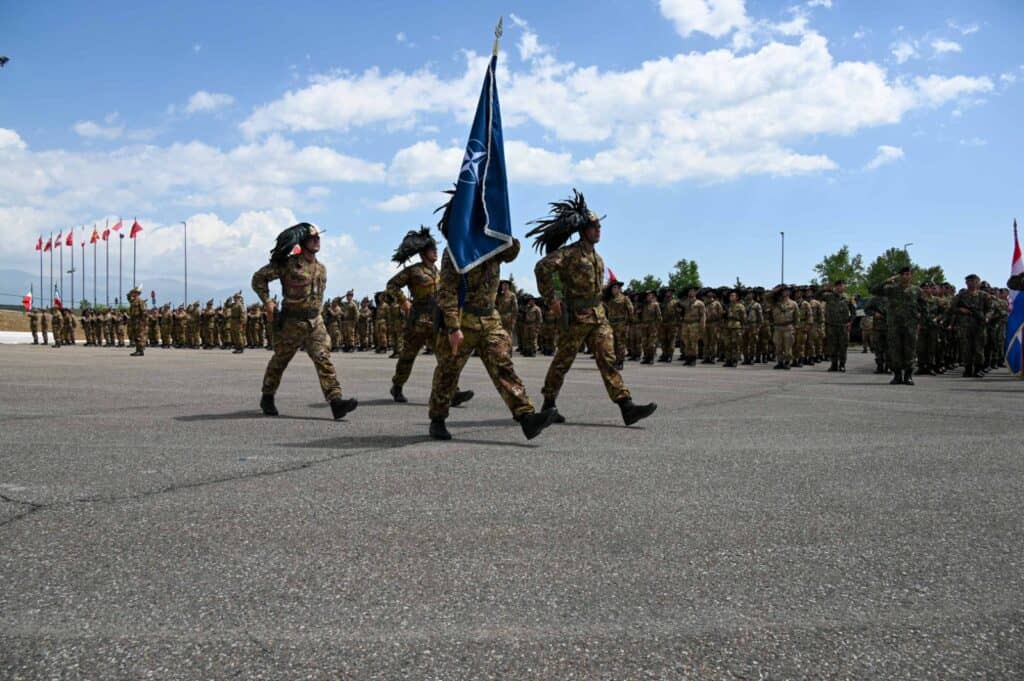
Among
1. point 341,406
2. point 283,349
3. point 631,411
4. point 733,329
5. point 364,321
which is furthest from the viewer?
point 364,321

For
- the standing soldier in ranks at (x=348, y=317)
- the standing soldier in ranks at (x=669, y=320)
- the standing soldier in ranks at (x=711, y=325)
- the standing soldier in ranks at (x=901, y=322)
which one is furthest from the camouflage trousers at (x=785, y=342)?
the standing soldier in ranks at (x=348, y=317)

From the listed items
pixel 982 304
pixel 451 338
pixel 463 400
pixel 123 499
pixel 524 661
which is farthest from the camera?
pixel 982 304

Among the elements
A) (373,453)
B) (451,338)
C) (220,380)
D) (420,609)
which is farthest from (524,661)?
(220,380)

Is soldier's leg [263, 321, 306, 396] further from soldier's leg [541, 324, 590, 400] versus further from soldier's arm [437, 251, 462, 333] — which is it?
soldier's leg [541, 324, 590, 400]

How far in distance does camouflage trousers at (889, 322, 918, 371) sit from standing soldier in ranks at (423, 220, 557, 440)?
10.6 meters

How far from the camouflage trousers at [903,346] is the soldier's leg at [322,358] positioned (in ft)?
35.9

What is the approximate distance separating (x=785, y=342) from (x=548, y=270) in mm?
14807

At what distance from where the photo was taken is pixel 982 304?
18109mm

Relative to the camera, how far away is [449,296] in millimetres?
7289

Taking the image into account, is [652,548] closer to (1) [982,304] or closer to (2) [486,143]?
(2) [486,143]

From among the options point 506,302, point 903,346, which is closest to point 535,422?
point 903,346

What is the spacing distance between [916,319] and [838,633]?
1434 cm

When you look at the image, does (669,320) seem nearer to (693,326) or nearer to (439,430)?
(693,326)

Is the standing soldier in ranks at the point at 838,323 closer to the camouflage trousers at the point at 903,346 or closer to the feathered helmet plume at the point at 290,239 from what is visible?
the camouflage trousers at the point at 903,346
